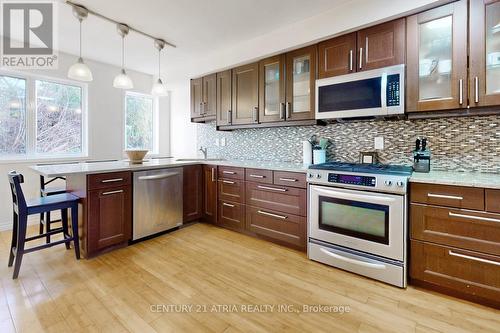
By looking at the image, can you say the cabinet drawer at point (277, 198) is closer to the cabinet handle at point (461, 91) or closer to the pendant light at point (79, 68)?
the cabinet handle at point (461, 91)

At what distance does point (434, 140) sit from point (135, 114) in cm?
475

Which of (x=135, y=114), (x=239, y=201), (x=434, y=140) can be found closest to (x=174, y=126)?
(x=135, y=114)

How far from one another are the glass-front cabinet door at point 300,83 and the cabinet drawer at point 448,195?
1.28 metres

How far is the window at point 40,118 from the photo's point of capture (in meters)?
3.29

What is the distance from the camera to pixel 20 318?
159cm

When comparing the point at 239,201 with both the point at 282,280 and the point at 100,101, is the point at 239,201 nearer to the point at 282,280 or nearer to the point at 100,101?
the point at 282,280

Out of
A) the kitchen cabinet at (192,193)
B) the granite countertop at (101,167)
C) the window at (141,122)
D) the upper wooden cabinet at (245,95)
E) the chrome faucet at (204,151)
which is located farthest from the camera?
the window at (141,122)

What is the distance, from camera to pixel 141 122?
4852 mm

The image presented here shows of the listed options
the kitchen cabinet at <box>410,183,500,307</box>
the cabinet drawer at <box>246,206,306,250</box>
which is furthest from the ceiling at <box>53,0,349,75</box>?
the cabinet drawer at <box>246,206,306,250</box>

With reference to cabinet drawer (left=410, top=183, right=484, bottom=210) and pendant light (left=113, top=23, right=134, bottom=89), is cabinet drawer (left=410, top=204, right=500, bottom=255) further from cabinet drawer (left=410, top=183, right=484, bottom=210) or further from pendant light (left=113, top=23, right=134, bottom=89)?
pendant light (left=113, top=23, right=134, bottom=89)

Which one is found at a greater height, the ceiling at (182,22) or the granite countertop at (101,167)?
the ceiling at (182,22)

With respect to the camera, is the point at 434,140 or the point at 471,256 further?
the point at 434,140

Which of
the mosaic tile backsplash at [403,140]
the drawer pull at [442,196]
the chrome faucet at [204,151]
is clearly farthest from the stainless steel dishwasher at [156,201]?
the drawer pull at [442,196]

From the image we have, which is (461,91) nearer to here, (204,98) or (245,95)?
(245,95)
